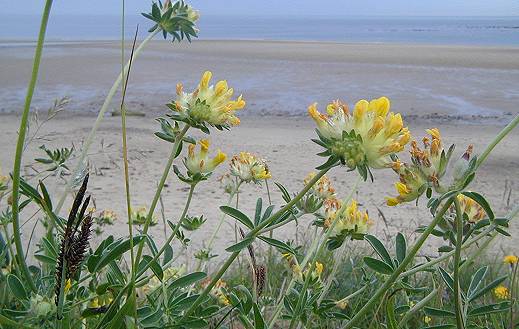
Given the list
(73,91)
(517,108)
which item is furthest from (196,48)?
(517,108)

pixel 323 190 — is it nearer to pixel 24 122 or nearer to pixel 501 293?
pixel 24 122

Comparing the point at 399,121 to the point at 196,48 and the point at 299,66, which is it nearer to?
the point at 299,66

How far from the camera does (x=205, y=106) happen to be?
144 centimetres

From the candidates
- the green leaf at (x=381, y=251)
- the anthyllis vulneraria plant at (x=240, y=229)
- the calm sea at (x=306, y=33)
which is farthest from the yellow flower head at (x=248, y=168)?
the calm sea at (x=306, y=33)

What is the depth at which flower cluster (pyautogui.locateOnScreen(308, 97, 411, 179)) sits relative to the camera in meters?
1.12

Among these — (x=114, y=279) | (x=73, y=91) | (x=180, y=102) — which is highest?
(x=180, y=102)

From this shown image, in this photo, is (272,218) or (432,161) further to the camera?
(432,161)

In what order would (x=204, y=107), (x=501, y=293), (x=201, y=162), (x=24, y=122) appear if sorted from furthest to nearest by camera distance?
(x=501, y=293) → (x=201, y=162) → (x=204, y=107) → (x=24, y=122)

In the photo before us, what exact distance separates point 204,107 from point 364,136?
0.43 metres

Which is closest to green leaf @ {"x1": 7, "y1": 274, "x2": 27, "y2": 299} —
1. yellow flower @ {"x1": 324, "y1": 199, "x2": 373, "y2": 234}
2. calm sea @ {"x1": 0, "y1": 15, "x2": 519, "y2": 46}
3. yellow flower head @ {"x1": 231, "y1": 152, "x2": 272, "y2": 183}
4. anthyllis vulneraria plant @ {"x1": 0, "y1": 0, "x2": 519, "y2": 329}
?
anthyllis vulneraria plant @ {"x1": 0, "y1": 0, "x2": 519, "y2": 329}

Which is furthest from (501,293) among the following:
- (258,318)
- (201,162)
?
(258,318)

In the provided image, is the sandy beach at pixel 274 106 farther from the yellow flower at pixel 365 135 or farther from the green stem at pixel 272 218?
the yellow flower at pixel 365 135

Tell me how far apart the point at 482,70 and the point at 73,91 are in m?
12.8

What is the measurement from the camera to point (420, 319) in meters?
2.57
